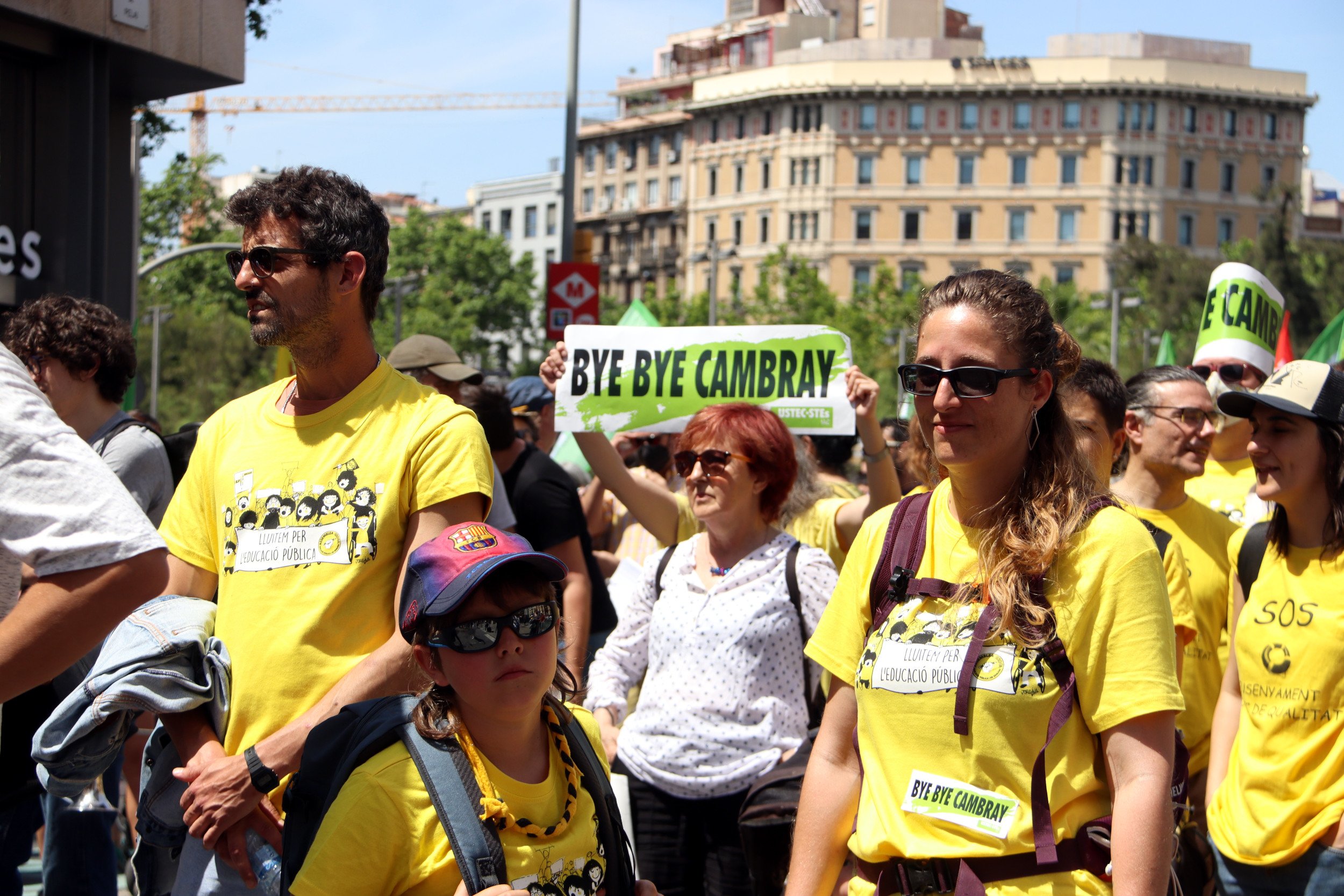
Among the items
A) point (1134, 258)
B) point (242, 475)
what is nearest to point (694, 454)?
point (242, 475)

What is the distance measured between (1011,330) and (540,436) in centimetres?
609

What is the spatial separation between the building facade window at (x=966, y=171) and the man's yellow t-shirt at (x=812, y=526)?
3613 inches

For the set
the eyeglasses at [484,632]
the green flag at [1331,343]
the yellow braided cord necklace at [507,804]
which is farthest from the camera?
the green flag at [1331,343]

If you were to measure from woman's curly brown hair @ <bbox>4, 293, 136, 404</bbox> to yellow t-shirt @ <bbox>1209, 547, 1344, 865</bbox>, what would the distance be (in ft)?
12.9

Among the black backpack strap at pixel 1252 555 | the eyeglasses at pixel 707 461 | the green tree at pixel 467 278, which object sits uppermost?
the green tree at pixel 467 278

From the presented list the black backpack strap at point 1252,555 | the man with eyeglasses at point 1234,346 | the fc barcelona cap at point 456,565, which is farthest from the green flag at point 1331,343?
the fc barcelona cap at point 456,565

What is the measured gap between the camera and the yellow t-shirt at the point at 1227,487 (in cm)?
619

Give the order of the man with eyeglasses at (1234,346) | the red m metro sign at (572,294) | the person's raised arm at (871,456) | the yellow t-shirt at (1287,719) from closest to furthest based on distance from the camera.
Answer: the yellow t-shirt at (1287,719) → the person's raised arm at (871,456) → the man with eyeglasses at (1234,346) → the red m metro sign at (572,294)

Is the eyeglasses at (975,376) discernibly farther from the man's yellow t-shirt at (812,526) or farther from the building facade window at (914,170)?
the building facade window at (914,170)

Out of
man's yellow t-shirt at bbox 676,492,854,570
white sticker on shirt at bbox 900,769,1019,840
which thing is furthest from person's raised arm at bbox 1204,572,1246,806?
white sticker on shirt at bbox 900,769,1019,840

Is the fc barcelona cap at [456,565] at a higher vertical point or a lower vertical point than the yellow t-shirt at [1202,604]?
higher

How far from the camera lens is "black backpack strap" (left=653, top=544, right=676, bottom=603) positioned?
479 centimetres

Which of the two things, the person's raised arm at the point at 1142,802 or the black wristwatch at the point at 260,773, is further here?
the black wristwatch at the point at 260,773

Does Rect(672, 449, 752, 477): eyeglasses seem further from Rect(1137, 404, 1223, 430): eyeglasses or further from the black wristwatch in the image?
the black wristwatch
